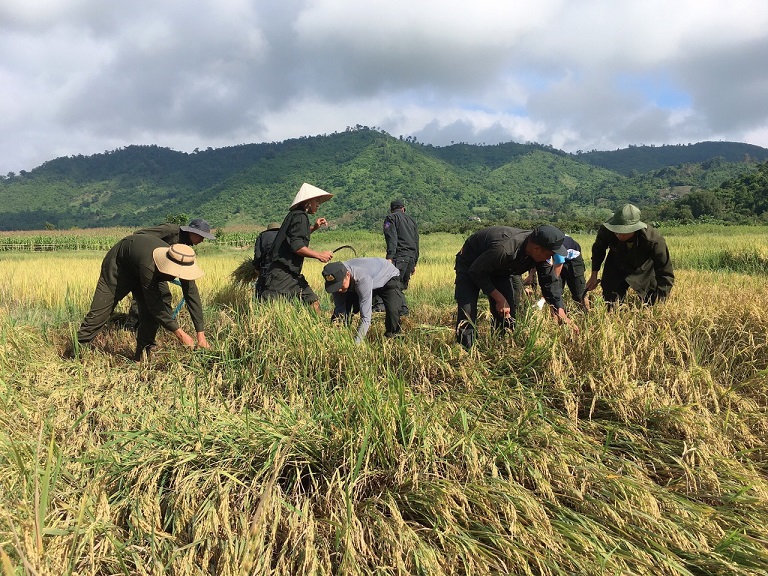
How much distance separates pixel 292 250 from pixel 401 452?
2682 mm

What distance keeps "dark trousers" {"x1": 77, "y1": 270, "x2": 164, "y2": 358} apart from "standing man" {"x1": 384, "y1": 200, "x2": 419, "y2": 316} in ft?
10.4

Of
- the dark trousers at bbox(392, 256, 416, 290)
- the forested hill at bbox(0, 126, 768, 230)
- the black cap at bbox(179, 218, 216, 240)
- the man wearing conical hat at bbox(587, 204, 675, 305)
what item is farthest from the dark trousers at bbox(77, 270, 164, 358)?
the forested hill at bbox(0, 126, 768, 230)

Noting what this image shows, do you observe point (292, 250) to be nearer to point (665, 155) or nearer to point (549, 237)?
point (549, 237)

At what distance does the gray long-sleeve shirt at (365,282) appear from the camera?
372 centimetres

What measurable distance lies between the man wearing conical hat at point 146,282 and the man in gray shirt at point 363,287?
1.14m

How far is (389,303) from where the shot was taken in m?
4.21

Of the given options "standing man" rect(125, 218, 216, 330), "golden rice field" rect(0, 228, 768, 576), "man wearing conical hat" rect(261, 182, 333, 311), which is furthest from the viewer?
"man wearing conical hat" rect(261, 182, 333, 311)

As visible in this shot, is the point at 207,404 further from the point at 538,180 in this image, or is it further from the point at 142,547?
the point at 538,180

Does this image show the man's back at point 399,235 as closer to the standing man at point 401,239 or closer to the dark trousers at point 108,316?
the standing man at point 401,239

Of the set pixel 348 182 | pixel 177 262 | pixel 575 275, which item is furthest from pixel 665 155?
pixel 177 262

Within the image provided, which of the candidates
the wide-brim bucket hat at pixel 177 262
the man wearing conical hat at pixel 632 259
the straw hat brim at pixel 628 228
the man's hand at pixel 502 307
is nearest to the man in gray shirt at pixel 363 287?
the man's hand at pixel 502 307

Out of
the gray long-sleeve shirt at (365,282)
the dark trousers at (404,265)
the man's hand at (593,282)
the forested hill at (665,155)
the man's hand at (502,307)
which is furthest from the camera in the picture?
the forested hill at (665,155)

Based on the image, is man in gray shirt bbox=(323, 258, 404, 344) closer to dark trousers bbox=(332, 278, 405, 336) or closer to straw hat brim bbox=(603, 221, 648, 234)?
dark trousers bbox=(332, 278, 405, 336)

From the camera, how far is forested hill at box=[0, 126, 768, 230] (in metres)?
85.2
